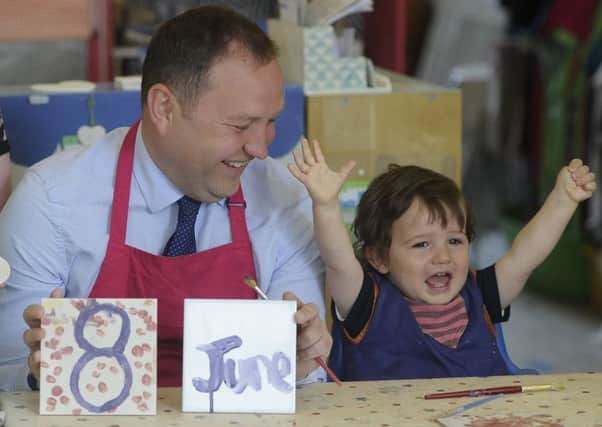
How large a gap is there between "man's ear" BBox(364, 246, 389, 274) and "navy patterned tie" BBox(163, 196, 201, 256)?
441 mm

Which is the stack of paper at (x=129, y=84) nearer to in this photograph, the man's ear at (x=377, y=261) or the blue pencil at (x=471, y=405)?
the man's ear at (x=377, y=261)

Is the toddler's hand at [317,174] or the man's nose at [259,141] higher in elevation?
the man's nose at [259,141]

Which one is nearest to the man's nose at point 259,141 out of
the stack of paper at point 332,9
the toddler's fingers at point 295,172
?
the toddler's fingers at point 295,172

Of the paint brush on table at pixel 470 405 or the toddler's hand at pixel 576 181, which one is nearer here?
the paint brush on table at pixel 470 405

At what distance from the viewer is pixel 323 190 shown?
2.13m

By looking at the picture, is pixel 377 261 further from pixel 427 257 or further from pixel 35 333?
pixel 35 333

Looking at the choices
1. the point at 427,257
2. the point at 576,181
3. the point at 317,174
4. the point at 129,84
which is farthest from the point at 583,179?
the point at 129,84

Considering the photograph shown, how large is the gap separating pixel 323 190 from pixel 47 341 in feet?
1.97

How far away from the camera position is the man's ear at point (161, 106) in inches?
87.2

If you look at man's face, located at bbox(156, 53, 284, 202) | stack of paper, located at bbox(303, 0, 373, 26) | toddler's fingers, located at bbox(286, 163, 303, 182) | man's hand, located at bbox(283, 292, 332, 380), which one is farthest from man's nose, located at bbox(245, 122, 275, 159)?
stack of paper, located at bbox(303, 0, 373, 26)

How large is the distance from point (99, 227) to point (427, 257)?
0.68 metres

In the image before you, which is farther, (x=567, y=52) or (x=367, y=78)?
(x=567, y=52)

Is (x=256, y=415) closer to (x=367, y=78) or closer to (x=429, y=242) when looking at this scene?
(x=429, y=242)

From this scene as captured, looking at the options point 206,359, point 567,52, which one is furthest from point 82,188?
Answer: point 567,52
